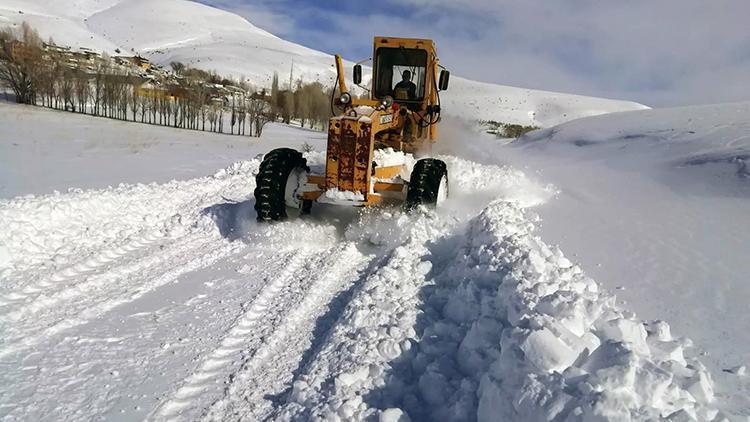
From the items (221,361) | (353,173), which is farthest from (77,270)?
(353,173)

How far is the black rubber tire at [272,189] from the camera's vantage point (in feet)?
19.1

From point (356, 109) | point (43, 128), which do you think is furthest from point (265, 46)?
point (356, 109)

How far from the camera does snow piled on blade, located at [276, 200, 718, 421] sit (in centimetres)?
218

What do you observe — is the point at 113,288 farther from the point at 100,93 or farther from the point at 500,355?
the point at 100,93

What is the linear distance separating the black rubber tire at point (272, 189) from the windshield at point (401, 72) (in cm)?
328

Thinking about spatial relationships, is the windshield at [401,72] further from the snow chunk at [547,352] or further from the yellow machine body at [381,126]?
the snow chunk at [547,352]

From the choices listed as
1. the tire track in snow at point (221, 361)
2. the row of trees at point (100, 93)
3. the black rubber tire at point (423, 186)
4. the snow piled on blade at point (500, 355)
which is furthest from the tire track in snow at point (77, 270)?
the row of trees at point (100, 93)

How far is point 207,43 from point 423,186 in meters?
126

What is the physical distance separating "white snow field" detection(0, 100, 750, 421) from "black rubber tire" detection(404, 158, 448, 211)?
0.26 m

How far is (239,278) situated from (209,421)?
2.13 m

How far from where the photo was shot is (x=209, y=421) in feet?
8.74

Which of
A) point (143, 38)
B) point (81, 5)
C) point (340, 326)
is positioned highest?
point (81, 5)

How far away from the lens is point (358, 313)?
12.2 feet

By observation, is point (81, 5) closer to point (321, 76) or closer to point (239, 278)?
point (321, 76)
